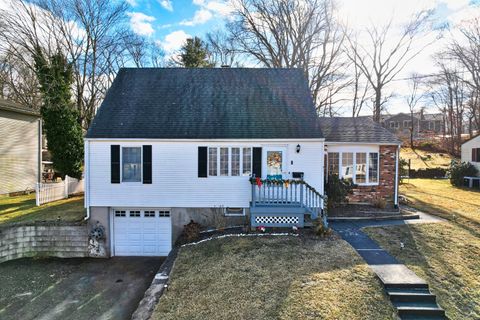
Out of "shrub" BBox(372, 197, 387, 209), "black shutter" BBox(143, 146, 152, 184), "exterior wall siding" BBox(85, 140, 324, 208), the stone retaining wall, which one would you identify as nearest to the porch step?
"exterior wall siding" BBox(85, 140, 324, 208)

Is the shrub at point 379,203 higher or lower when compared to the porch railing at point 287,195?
lower

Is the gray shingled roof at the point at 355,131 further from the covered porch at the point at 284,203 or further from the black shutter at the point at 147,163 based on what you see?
the black shutter at the point at 147,163

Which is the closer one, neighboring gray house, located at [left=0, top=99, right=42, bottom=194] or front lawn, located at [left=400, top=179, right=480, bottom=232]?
front lawn, located at [left=400, top=179, right=480, bottom=232]

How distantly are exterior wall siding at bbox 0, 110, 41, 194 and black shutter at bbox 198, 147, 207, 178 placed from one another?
1270 centimetres

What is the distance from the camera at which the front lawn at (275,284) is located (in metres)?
5.51

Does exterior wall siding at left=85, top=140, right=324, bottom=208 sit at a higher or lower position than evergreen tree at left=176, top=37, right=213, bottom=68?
lower

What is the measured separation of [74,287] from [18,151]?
39.9 ft

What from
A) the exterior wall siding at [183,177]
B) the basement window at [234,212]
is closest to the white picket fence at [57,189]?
the exterior wall siding at [183,177]

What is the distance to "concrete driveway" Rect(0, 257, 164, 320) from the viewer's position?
7172 millimetres

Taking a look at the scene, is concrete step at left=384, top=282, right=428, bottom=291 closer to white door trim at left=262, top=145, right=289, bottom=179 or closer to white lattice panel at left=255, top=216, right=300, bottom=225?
white lattice panel at left=255, top=216, right=300, bottom=225

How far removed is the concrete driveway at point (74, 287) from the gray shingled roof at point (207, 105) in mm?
4836

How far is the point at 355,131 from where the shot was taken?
13.1m

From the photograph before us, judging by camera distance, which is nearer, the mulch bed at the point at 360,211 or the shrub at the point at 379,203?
the mulch bed at the point at 360,211

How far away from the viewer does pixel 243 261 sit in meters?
7.57
